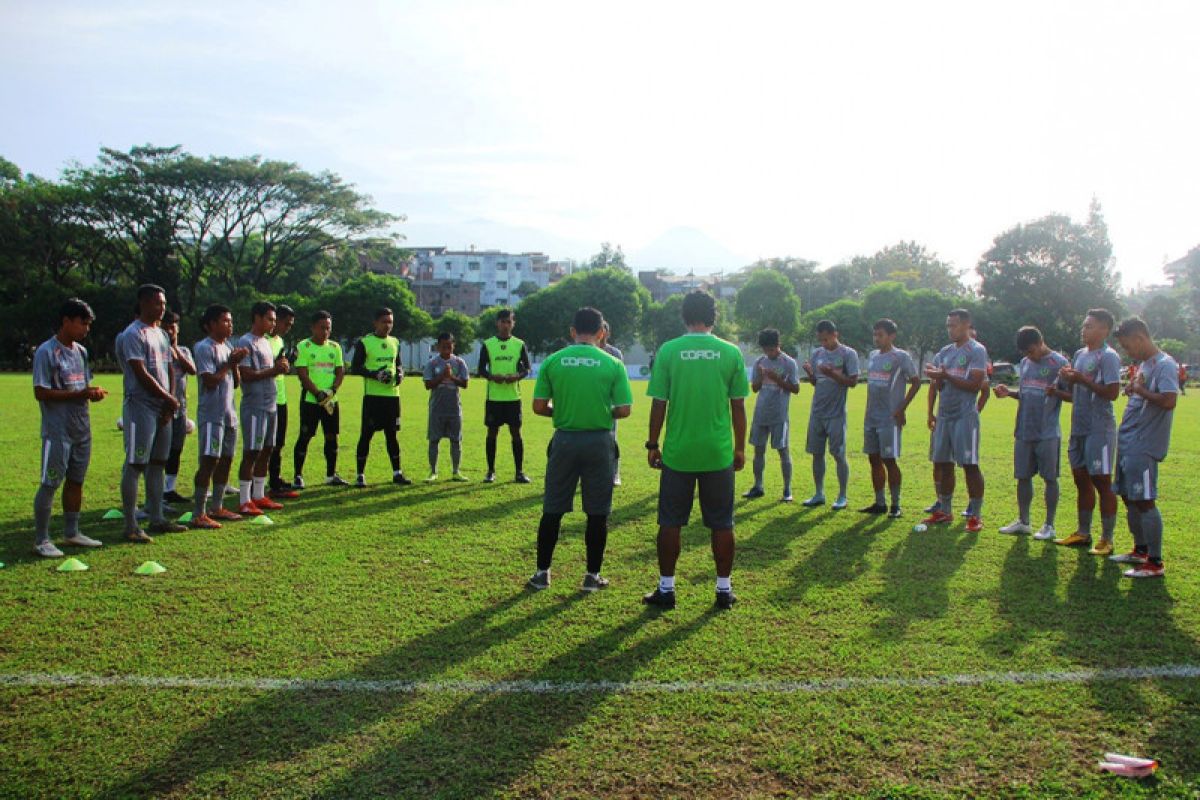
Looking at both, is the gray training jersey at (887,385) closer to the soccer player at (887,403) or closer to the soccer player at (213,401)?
the soccer player at (887,403)

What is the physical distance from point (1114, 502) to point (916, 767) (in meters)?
5.19

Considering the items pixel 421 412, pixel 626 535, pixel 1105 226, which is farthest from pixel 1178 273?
pixel 626 535

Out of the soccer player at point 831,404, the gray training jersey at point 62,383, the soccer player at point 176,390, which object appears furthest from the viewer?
the soccer player at point 831,404

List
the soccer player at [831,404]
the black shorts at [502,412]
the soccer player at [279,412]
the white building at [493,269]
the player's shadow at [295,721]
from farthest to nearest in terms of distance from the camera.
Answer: the white building at [493,269] < the black shorts at [502,412] < the soccer player at [831,404] < the soccer player at [279,412] < the player's shadow at [295,721]

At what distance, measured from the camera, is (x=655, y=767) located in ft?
12.0

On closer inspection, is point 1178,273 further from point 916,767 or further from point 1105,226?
point 916,767

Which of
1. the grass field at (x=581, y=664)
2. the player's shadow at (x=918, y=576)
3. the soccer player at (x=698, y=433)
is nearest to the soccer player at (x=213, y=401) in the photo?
the grass field at (x=581, y=664)

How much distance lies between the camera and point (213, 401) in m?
8.20

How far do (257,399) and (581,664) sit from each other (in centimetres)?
583

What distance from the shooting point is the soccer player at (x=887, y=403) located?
9195mm

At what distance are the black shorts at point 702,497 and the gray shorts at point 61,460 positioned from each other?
5.05 metres

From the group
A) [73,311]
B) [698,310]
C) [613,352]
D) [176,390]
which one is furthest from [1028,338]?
[176,390]

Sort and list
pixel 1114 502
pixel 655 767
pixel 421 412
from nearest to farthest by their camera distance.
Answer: pixel 655 767 → pixel 1114 502 → pixel 421 412

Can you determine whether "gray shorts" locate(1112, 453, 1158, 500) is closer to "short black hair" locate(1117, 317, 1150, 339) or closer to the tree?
"short black hair" locate(1117, 317, 1150, 339)
